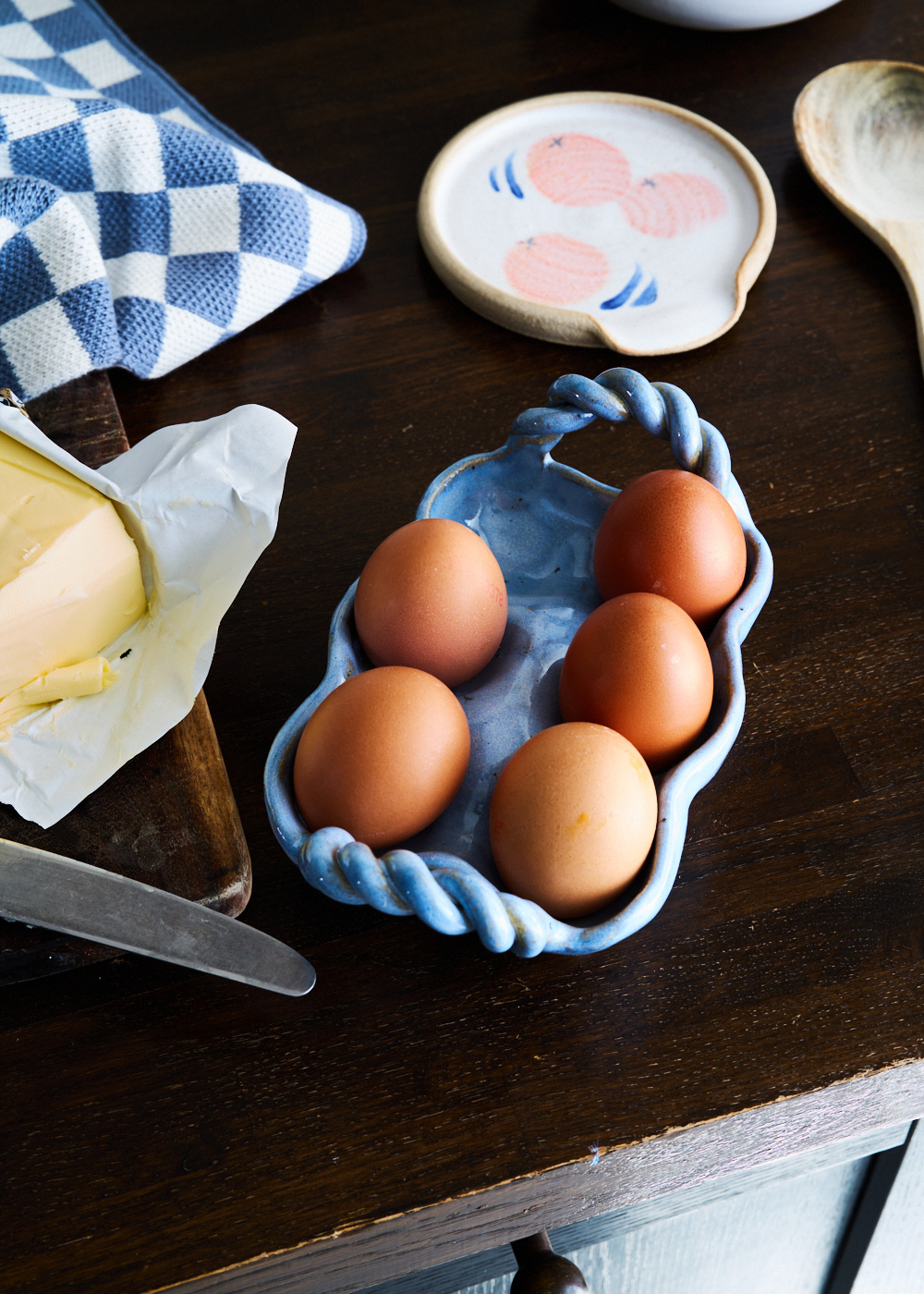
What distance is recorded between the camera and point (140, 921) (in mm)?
373

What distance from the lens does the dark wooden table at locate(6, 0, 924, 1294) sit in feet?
1.17

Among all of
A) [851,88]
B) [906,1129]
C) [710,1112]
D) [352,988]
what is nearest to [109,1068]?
[352,988]

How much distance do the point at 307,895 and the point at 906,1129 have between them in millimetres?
316

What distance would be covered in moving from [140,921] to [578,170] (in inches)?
22.9

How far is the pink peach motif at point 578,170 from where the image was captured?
0.70m

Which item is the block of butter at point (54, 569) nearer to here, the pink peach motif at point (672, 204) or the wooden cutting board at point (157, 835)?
the wooden cutting board at point (157, 835)

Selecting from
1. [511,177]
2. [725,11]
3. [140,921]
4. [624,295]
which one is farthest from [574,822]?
[725,11]

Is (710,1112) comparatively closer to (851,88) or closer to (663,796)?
(663,796)

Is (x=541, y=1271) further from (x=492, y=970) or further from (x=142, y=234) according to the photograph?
(x=142, y=234)

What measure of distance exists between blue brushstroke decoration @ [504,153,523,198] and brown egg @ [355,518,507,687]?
0.39m

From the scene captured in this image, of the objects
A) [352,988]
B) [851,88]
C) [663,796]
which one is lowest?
[352,988]

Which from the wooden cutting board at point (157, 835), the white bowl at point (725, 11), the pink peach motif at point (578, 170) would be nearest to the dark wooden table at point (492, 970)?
the wooden cutting board at point (157, 835)

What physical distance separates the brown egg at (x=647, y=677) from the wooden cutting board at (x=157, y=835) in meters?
0.16

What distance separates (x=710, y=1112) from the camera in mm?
366
